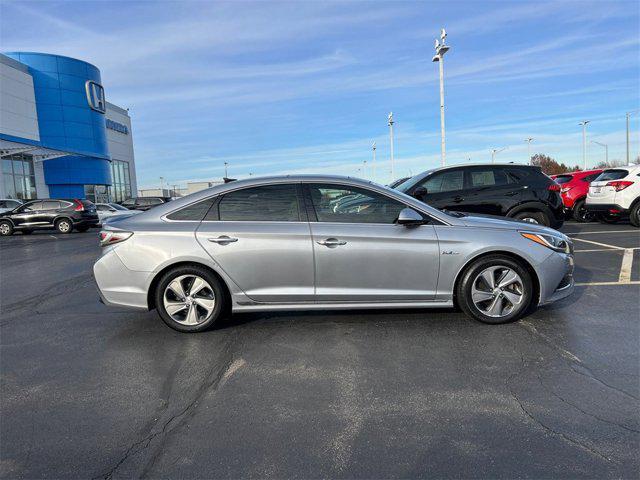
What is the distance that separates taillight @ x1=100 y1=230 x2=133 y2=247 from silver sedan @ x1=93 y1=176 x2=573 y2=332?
1 cm

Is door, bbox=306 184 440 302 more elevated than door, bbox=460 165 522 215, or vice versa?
door, bbox=460 165 522 215

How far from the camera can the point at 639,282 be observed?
20.1 feet

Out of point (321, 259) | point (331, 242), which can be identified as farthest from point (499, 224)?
point (321, 259)

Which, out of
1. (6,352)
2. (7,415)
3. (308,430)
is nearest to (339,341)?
(308,430)

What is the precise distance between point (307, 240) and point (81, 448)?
99.1 inches

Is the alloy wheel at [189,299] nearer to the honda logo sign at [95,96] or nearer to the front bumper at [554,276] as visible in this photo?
the front bumper at [554,276]

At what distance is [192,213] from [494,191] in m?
6.67

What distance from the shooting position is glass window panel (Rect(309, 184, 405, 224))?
451 centimetres

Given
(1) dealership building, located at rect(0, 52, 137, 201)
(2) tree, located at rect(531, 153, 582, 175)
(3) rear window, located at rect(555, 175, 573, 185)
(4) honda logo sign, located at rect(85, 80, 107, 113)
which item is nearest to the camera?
(3) rear window, located at rect(555, 175, 573, 185)

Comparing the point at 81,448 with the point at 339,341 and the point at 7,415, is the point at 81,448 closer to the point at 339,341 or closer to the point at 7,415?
the point at 7,415

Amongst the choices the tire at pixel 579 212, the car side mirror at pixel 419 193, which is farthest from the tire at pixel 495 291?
the tire at pixel 579 212

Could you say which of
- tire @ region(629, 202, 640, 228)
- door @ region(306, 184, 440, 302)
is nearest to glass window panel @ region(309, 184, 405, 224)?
door @ region(306, 184, 440, 302)

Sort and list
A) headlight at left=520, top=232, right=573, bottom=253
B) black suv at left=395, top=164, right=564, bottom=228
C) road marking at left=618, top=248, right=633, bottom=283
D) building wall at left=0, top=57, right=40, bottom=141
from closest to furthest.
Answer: headlight at left=520, top=232, right=573, bottom=253 → road marking at left=618, top=248, right=633, bottom=283 → black suv at left=395, top=164, right=564, bottom=228 → building wall at left=0, top=57, right=40, bottom=141

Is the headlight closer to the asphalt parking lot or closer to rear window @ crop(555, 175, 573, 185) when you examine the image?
the asphalt parking lot
